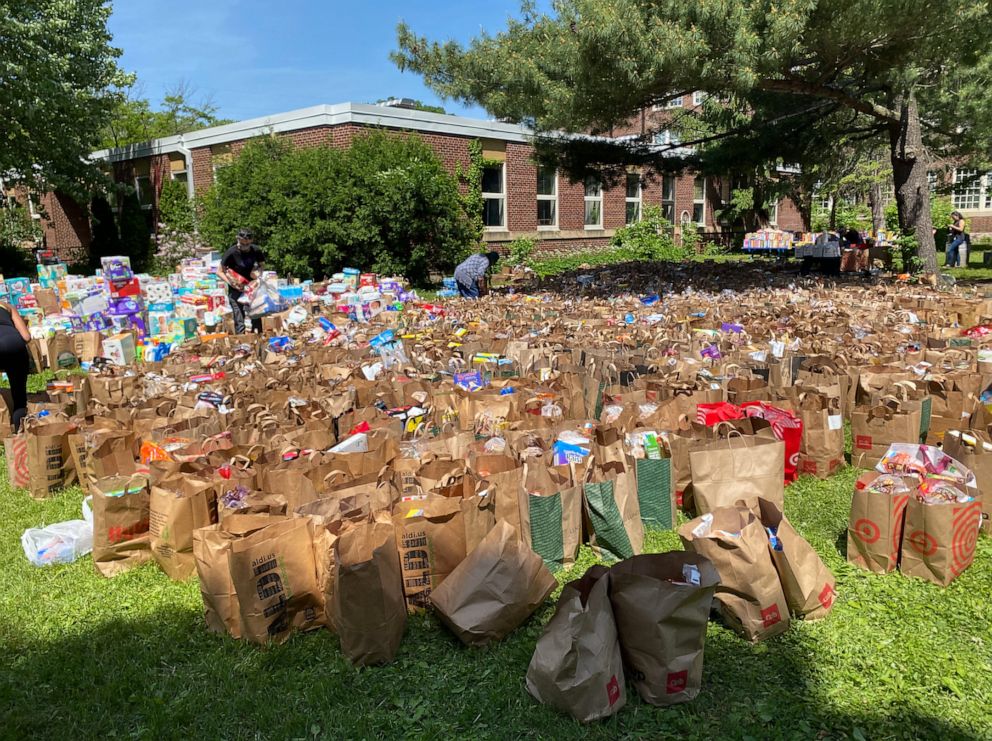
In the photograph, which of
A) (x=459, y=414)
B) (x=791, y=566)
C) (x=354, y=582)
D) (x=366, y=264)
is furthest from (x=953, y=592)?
(x=366, y=264)

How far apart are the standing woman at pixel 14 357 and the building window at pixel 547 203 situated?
17.2 m

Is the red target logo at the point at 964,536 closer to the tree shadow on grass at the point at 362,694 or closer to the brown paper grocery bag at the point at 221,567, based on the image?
the tree shadow on grass at the point at 362,694

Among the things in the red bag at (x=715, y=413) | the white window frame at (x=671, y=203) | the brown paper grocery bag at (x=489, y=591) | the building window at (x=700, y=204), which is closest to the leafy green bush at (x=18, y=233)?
the white window frame at (x=671, y=203)

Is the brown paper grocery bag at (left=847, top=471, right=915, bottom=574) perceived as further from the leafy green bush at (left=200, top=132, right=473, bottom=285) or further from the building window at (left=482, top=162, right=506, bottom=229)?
the building window at (left=482, top=162, right=506, bottom=229)

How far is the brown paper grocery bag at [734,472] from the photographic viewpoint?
3492mm

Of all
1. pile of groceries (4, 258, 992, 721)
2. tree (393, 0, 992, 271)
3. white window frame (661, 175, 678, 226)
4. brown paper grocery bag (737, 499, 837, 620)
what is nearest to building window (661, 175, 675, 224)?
white window frame (661, 175, 678, 226)

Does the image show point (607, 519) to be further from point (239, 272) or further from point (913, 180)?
point (913, 180)

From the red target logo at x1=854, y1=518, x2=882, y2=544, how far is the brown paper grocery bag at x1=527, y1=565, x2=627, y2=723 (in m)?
1.47

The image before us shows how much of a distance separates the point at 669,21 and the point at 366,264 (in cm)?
809

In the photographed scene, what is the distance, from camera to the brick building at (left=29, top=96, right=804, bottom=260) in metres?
17.0

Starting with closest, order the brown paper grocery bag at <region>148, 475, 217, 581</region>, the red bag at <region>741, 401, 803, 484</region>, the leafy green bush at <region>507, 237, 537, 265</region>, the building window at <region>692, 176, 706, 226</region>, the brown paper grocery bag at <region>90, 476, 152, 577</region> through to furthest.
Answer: the brown paper grocery bag at <region>148, 475, 217, 581</region> → the brown paper grocery bag at <region>90, 476, 152, 577</region> → the red bag at <region>741, 401, 803, 484</region> → the leafy green bush at <region>507, 237, 537, 265</region> → the building window at <region>692, 176, 706, 226</region>

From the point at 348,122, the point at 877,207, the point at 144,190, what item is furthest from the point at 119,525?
the point at 877,207

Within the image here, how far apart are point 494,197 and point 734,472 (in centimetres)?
1759

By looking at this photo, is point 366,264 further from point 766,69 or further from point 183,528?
point 183,528
